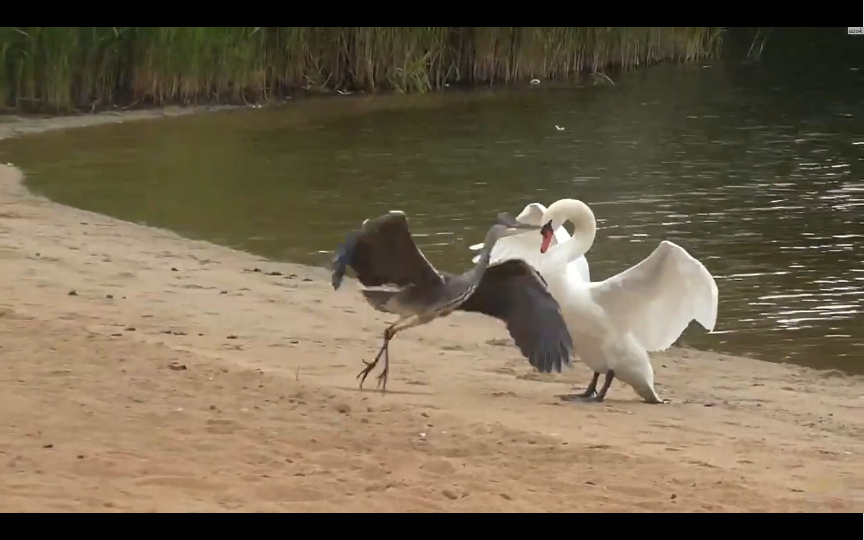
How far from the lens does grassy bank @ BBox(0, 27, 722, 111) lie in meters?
18.4

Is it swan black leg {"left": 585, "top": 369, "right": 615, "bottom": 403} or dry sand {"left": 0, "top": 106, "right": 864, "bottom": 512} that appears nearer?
dry sand {"left": 0, "top": 106, "right": 864, "bottom": 512}

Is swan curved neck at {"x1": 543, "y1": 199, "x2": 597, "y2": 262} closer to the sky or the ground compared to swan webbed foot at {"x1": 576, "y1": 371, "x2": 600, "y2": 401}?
closer to the sky

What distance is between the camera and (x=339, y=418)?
5203mm

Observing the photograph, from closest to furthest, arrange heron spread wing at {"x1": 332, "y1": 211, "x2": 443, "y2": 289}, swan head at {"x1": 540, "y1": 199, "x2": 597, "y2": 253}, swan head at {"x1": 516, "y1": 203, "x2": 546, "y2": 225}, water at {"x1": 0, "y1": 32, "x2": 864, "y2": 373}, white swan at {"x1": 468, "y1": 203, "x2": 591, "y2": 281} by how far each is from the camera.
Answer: heron spread wing at {"x1": 332, "y1": 211, "x2": 443, "y2": 289} < swan head at {"x1": 540, "y1": 199, "x2": 597, "y2": 253} < white swan at {"x1": 468, "y1": 203, "x2": 591, "y2": 281} < swan head at {"x1": 516, "y1": 203, "x2": 546, "y2": 225} < water at {"x1": 0, "y1": 32, "x2": 864, "y2": 373}

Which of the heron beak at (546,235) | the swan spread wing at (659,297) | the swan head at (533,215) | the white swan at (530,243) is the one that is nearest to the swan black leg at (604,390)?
the swan spread wing at (659,297)

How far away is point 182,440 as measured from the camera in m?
4.70

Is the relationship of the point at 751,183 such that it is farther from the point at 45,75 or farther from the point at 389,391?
the point at 45,75

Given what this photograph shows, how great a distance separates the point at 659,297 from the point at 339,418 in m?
2.32

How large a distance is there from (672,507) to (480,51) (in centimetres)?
1845

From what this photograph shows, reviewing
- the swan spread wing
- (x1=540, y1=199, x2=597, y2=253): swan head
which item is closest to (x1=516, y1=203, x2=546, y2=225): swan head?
(x1=540, y1=199, x2=597, y2=253): swan head

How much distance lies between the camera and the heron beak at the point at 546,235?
275 inches

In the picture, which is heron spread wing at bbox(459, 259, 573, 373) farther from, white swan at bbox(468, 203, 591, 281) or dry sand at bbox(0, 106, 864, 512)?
white swan at bbox(468, 203, 591, 281)

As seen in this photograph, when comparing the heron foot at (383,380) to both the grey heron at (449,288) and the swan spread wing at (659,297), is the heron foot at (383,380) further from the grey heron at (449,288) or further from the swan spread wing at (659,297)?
the swan spread wing at (659,297)

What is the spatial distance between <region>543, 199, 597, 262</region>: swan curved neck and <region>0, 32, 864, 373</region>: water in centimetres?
164
